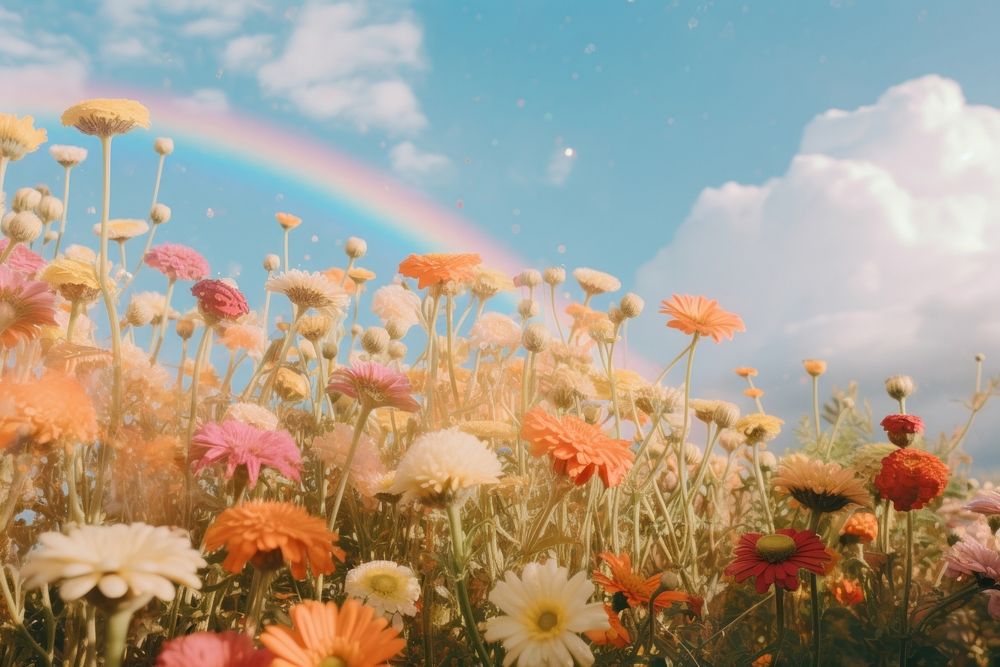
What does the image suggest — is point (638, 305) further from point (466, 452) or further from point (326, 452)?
point (466, 452)

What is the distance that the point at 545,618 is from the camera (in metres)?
1.01

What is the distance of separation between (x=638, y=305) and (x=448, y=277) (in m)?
0.66

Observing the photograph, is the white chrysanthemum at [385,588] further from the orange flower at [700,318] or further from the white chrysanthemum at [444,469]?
the orange flower at [700,318]

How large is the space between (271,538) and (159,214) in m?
1.92

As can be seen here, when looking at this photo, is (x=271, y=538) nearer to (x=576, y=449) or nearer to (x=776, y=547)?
(x=576, y=449)

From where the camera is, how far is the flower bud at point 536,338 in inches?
72.6

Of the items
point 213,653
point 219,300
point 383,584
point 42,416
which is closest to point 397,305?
point 219,300

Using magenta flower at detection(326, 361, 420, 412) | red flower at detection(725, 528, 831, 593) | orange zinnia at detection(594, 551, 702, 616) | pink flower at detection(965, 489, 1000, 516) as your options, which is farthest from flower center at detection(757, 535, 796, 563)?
magenta flower at detection(326, 361, 420, 412)

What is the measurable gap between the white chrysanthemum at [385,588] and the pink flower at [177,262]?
0.88 metres

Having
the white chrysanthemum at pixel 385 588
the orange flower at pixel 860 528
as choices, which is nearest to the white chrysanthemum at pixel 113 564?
the white chrysanthemum at pixel 385 588

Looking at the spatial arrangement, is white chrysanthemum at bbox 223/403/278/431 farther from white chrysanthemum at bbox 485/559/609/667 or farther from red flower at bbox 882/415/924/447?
red flower at bbox 882/415/924/447

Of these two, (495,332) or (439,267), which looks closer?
(439,267)

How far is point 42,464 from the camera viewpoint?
1373mm

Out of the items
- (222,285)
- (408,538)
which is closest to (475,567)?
(408,538)
